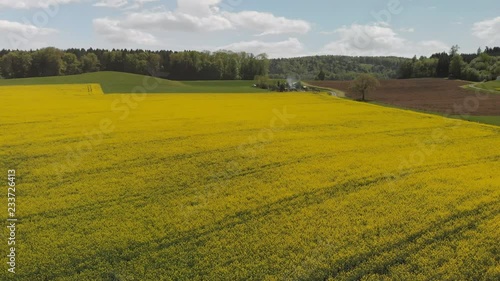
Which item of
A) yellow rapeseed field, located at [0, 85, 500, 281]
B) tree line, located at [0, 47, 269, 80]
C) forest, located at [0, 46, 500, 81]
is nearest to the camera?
yellow rapeseed field, located at [0, 85, 500, 281]

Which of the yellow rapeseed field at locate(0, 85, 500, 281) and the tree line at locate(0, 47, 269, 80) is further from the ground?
the tree line at locate(0, 47, 269, 80)

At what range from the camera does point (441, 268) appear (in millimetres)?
10734

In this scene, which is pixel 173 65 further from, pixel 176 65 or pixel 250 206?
pixel 250 206

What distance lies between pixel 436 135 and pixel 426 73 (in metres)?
144

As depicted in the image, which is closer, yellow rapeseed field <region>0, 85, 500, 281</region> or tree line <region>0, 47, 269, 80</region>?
yellow rapeseed field <region>0, 85, 500, 281</region>

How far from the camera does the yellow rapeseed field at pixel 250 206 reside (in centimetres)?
1109

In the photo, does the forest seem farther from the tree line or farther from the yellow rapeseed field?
the yellow rapeseed field

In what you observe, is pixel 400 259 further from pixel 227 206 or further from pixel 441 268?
pixel 227 206

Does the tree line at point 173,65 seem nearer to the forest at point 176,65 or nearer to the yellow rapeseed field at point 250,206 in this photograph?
the forest at point 176,65

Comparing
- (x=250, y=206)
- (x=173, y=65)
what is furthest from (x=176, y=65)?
(x=250, y=206)

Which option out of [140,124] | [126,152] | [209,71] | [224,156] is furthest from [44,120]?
[209,71]

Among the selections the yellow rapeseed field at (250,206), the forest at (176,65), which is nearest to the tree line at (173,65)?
the forest at (176,65)

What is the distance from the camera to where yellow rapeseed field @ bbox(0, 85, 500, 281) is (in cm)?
1109

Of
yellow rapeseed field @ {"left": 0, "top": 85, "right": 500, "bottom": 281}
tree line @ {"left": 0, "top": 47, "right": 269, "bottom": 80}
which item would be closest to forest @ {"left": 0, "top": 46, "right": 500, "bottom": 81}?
tree line @ {"left": 0, "top": 47, "right": 269, "bottom": 80}
